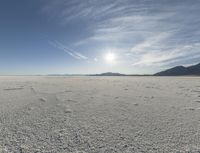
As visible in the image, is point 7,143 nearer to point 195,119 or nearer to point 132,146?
point 132,146

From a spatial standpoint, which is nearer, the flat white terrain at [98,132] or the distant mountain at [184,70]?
the flat white terrain at [98,132]

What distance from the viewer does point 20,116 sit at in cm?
598

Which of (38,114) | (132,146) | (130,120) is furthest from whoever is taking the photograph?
(38,114)

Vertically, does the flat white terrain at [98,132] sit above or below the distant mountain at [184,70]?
below

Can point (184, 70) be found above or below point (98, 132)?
above

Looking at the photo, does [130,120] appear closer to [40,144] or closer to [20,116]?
[40,144]

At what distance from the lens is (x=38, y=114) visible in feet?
20.6

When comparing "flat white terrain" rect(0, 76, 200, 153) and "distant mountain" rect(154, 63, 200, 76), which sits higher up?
"distant mountain" rect(154, 63, 200, 76)

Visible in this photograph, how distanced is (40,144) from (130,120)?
300 centimetres

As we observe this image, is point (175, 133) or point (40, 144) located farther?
point (175, 133)

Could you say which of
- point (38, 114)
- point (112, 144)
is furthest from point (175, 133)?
point (38, 114)

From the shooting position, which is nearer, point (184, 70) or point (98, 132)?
point (98, 132)

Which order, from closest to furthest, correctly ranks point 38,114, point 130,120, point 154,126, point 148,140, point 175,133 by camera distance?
point 148,140 → point 175,133 → point 154,126 → point 130,120 → point 38,114

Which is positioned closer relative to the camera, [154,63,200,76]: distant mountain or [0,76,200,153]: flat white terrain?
[0,76,200,153]: flat white terrain
